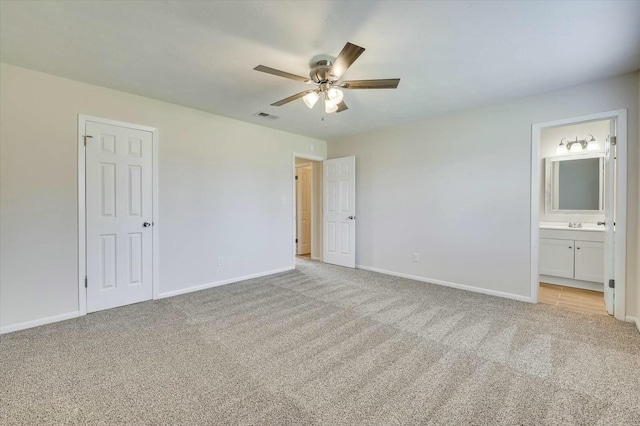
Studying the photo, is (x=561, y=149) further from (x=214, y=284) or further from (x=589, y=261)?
(x=214, y=284)

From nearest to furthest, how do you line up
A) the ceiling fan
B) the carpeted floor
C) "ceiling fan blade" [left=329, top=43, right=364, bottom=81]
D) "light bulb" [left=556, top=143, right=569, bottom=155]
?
the carpeted floor, "ceiling fan blade" [left=329, top=43, right=364, bottom=81], the ceiling fan, "light bulb" [left=556, top=143, right=569, bottom=155]

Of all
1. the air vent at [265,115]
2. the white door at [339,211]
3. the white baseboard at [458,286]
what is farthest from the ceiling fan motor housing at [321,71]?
the white baseboard at [458,286]

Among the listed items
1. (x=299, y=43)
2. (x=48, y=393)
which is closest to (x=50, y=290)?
(x=48, y=393)

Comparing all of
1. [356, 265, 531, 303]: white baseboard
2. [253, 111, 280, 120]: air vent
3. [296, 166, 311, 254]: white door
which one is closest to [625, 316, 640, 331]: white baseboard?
[356, 265, 531, 303]: white baseboard

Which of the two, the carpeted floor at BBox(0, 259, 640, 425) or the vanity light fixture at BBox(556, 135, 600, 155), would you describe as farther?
the vanity light fixture at BBox(556, 135, 600, 155)

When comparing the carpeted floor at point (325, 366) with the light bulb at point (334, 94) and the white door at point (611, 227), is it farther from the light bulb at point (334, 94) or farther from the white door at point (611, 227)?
the light bulb at point (334, 94)

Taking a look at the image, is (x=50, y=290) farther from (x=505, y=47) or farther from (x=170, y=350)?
(x=505, y=47)

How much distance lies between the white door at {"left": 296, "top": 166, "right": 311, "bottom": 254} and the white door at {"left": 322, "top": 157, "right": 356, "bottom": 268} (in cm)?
125

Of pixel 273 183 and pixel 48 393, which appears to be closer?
pixel 48 393

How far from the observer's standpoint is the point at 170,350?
224 centimetres

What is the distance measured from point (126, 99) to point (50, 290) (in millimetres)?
2092

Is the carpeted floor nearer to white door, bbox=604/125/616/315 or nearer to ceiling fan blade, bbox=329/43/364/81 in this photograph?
white door, bbox=604/125/616/315

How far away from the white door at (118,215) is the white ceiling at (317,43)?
0.59 meters

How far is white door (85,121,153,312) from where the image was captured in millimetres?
2990
